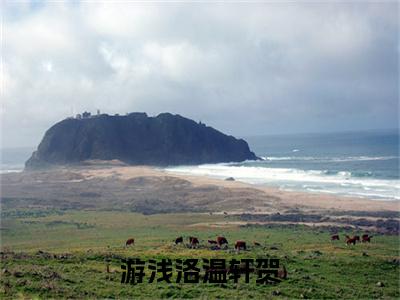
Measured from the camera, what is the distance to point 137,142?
553ft

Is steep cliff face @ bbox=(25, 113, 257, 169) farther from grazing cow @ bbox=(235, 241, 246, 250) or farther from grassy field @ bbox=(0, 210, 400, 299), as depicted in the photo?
grazing cow @ bbox=(235, 241, 246, 250)

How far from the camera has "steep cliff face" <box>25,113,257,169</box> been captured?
158750mm

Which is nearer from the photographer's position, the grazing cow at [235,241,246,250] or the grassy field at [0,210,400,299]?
the grassy field at [0,210,400,299]

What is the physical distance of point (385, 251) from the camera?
103 ft

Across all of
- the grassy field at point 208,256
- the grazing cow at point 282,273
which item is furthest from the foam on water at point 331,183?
the grazing cow at point 282,273

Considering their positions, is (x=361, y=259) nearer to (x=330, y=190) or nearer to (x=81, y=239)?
(x=81, y=239)

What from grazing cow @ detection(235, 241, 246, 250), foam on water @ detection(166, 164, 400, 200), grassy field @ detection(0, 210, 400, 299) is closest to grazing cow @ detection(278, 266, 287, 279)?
grassy field @ detection(0, 210, 400, 299)

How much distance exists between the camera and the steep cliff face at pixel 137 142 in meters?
159

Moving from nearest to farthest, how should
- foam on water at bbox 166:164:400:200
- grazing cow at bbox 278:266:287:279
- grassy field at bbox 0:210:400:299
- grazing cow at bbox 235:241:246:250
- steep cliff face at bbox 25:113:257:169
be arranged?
grassy field at bbox 0:210:400:299 → grazing cow at bbox 278:266:287:279 → grazing cow at bbox 235:241:246:250 → foam on water at bbox 166:164:400:200 → steep cliff face at bbox 25:113:257:169

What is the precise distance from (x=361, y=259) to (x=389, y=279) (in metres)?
3.30

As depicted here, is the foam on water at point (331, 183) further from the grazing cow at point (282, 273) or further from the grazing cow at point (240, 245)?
the grazing cow at point (282, 273)

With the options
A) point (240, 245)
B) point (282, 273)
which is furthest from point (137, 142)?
point (282, 273)

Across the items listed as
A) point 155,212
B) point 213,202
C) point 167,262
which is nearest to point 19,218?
point 155,212

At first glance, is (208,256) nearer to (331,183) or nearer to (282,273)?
(282,273)
